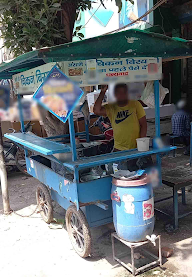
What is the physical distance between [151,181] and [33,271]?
1.63 metres

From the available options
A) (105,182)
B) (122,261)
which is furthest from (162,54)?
(122,261)

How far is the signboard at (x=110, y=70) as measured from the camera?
9.61 ft

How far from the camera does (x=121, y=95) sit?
362 cm

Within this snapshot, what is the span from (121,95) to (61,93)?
1.07 meters

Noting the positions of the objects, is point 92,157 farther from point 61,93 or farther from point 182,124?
point 182,124

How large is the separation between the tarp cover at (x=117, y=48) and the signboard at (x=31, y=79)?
0.75 feet

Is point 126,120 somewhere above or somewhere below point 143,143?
above

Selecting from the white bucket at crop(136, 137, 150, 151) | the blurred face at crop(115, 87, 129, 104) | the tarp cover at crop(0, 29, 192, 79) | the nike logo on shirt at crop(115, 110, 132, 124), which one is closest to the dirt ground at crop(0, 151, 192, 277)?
the white bucket at crop(136, 137, 150, 151)

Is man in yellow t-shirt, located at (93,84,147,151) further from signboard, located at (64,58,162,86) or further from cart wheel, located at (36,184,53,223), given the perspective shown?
cart wheel, located at (36,184,53,223)

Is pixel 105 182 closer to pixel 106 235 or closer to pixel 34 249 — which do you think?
pixel 106 235

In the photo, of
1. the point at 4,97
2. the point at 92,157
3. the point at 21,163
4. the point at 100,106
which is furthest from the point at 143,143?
the point at 21,163

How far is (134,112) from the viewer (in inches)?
145

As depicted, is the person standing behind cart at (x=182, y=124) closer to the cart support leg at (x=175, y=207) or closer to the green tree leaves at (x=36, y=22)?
the green tree leaves at (x=36, y=22)

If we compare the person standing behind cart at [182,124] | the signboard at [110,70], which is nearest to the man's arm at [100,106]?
the signboard at [110,70]
